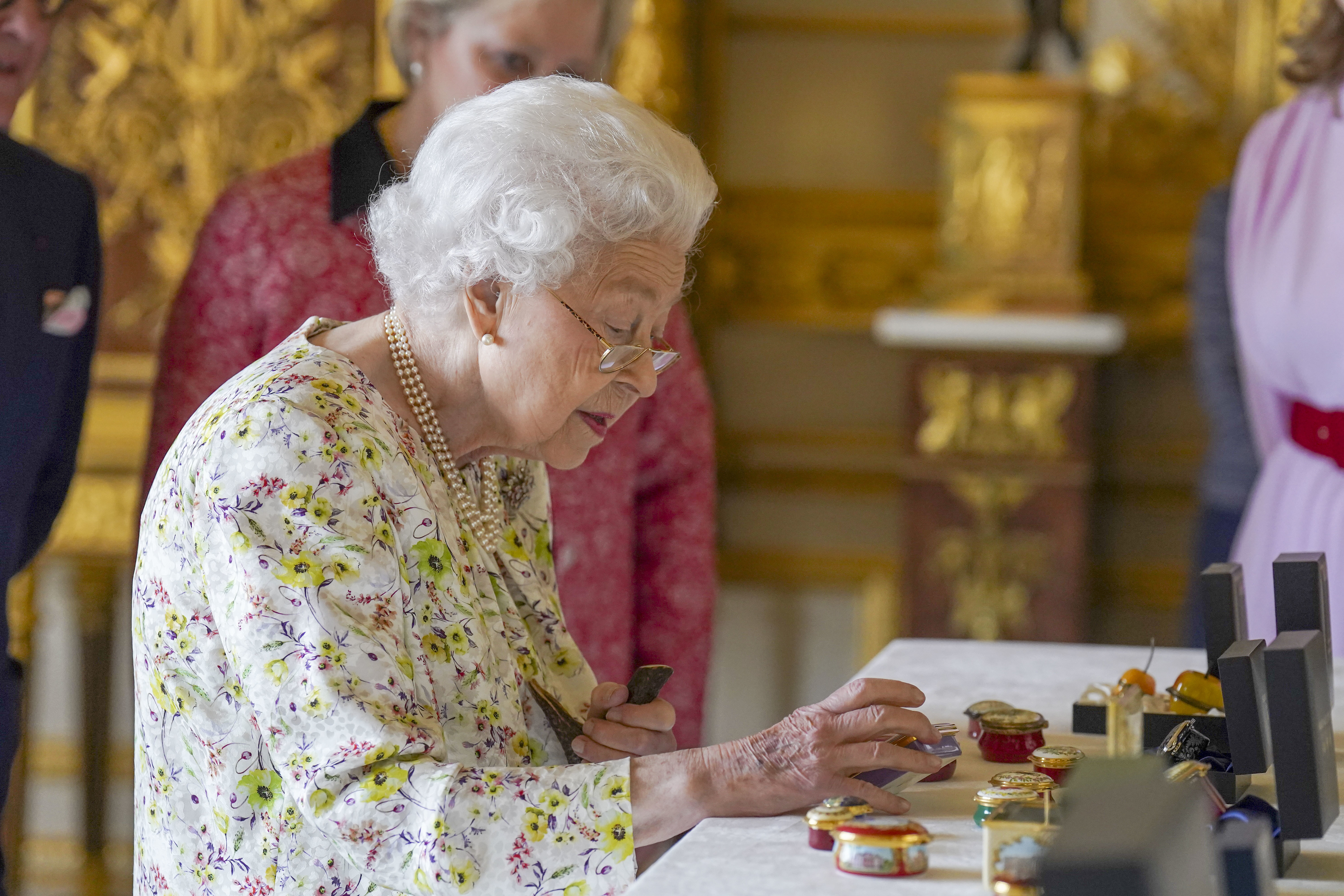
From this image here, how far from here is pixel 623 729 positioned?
→ 1.58 m

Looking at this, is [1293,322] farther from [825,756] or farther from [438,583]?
[438,583]

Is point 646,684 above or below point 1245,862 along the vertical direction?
below

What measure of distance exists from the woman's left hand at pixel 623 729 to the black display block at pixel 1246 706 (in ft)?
1.78

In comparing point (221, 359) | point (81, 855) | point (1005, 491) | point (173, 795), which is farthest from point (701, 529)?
point (81, 855)

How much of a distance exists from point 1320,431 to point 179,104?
2.58 metres

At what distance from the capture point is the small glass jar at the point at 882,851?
1.14 metres

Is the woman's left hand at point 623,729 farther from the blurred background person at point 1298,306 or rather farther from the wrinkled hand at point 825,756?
the blurred background person at point 1298,306

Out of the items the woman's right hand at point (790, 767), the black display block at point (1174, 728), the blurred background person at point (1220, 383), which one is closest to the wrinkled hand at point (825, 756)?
the woman's right hand at point (790, 767)

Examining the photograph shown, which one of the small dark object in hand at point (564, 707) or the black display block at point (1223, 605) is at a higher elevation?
the black display block at point (1223, 605)

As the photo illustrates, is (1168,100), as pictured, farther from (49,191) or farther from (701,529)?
(49,191)

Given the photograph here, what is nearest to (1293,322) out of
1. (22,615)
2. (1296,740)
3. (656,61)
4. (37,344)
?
(1296,740)

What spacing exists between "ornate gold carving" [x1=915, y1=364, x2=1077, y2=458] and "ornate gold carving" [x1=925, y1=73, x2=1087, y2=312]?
187 mm

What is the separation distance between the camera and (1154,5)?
3.95 m

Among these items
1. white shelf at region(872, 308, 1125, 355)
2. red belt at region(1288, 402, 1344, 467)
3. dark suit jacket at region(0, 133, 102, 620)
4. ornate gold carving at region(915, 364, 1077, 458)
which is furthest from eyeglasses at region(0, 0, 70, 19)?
ornate gold carving at region(915, 364, 1077, 458)
